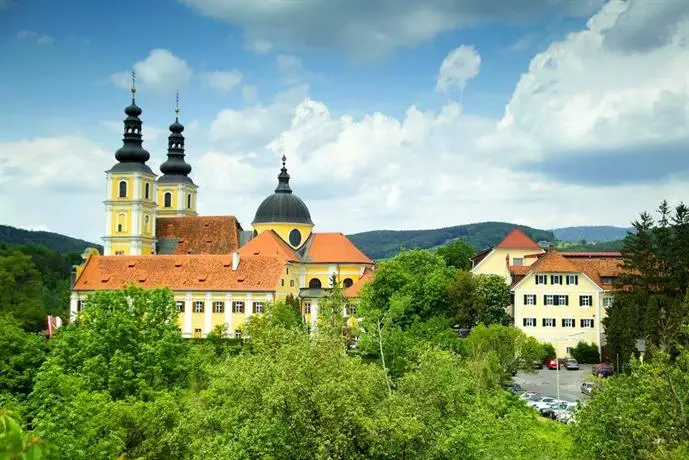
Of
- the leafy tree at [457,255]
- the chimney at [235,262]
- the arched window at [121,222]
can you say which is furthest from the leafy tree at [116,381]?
the leafy tree at [457,255]

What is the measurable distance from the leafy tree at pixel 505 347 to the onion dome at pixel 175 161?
64815 millimetres

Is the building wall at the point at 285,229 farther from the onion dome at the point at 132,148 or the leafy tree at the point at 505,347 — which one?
the leafy tree at the point at 505,347

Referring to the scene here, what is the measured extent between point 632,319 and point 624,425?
3050 centimetres

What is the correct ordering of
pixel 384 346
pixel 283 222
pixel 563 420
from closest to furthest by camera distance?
1. pixel 563 420
2. pixel 384 346
3. pixel 283 222

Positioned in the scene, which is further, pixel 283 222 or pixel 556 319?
pixel 283 222

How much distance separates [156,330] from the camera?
1442 inches

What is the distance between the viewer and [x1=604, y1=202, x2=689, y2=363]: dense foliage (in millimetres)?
51969

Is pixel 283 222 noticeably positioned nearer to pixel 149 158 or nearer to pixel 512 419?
pixel 149 158

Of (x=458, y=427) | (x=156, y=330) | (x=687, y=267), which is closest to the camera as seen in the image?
(x=458, y=427)

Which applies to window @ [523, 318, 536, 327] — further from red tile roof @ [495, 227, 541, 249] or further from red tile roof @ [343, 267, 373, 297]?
red tile roof @ [343, 267, 373, 297]

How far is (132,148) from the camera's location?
3750 inches

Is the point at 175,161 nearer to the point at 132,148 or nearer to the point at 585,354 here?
the point at 132,148

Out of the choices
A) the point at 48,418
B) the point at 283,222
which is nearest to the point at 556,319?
the point at 283,222

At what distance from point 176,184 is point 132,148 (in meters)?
13.5
